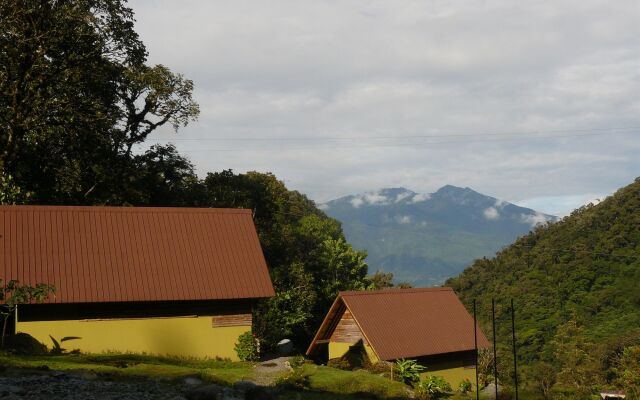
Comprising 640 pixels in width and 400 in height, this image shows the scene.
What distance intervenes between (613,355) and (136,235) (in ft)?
167

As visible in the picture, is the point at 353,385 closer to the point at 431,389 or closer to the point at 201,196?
the point at 431,389

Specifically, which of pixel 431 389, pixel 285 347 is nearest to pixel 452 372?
pixel 431 389

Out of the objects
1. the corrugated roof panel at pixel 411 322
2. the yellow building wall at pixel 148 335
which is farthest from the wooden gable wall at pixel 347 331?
the yellow building wall at pixel 148 335

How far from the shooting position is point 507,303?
264ft

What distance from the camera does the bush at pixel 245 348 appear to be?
93.5 ft

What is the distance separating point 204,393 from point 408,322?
21.0 metres

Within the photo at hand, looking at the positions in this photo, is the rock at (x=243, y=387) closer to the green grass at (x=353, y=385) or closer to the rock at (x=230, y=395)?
the rock at (x=230, y=395)

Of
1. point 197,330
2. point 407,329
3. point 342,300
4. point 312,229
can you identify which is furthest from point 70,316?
point 312,229

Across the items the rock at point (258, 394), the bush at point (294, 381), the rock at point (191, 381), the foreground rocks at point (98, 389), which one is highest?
the foreground rocks at point (98, 389)

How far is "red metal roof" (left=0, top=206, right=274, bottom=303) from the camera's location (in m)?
27.1

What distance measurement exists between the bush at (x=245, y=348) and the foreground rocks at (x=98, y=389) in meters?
9.64

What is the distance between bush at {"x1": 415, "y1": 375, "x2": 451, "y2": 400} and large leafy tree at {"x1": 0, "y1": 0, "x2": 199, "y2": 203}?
2091 centimetres

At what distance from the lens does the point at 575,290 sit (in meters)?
76.2

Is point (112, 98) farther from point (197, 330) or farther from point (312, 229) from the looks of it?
point (312, 229)
